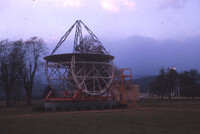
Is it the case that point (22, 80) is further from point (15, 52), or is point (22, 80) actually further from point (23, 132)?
point (23, 132)

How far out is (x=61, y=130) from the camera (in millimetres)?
15820

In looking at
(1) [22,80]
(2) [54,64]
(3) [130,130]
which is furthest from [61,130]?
(1) [22,80]

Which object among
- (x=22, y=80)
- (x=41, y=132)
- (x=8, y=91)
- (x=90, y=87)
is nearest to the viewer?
(x=41, y=132)

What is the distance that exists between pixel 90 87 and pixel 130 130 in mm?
27686

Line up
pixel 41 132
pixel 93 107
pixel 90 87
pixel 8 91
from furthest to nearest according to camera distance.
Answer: pixel 8 91 < pixel 90 87 < pixel 93 107 < pixel 41 132

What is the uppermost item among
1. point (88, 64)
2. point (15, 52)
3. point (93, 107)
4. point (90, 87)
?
point (15, 52)

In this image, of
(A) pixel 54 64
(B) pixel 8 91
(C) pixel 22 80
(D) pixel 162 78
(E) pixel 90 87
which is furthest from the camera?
(D) pixel 162 78

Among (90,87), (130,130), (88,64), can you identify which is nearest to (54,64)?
(88,64)

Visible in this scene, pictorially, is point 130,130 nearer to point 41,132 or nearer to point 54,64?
point 41,132

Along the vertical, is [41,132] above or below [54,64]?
below

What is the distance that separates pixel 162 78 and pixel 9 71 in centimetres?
4857

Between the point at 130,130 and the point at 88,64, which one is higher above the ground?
the point at 88,64

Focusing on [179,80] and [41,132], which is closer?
[41,132]

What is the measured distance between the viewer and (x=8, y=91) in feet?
168
